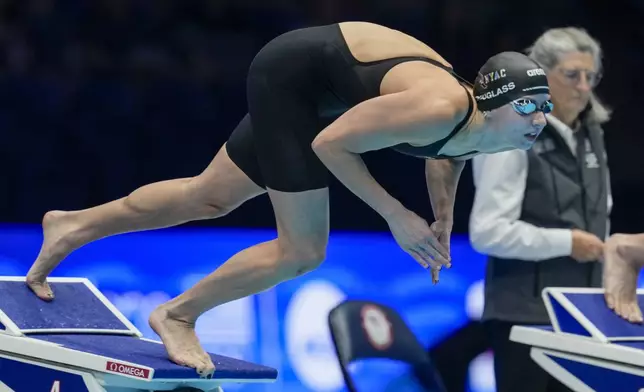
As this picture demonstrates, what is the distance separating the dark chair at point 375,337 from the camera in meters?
4.20

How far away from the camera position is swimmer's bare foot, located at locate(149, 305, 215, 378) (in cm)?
371

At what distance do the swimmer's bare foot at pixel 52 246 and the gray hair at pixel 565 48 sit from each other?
1966mm

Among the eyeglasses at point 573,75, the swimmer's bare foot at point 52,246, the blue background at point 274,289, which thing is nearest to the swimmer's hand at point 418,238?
the swimmer's bare foot at point 52,246

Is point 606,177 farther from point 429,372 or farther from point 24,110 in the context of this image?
point 24,110

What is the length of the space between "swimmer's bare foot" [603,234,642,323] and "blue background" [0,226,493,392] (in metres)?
1.60

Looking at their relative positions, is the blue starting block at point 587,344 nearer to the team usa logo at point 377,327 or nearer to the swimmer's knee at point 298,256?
the team usa logo at point 377,327

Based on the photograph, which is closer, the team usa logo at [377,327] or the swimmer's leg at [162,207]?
the swimmer's leg at [162,207]

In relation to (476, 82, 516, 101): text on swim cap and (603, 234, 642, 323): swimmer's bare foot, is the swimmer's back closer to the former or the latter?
(476, 82, 516, 101): text on swim cap

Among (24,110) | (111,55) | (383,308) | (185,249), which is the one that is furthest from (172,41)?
(383,308)

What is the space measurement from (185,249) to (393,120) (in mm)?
2409

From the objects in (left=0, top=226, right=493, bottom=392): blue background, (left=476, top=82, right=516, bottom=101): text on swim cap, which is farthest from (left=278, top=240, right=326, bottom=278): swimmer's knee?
(left=0, top=226, right=493, bottom=392): blue background

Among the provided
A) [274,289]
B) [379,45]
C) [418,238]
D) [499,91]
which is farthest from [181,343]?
[274,289]

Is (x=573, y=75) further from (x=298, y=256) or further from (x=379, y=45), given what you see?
(x=298, y=256)

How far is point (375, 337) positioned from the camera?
4.35m
